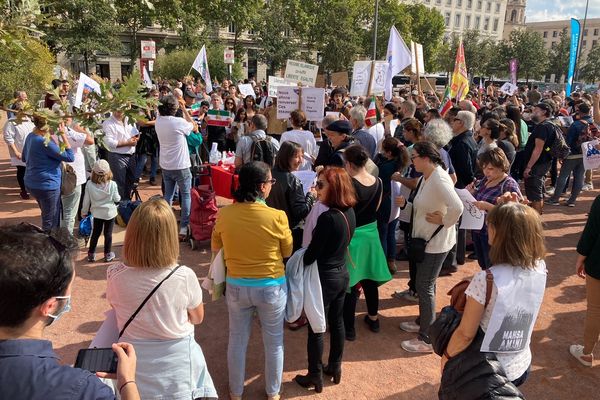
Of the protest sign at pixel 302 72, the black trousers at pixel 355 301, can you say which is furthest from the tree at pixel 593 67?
the black trousers at pixel 355 301

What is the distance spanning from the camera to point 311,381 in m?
3.75

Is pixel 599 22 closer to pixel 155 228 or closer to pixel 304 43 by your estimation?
pixel 304 43

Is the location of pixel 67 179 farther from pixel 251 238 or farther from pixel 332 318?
pixel 332 318

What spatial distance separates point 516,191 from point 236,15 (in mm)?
44020

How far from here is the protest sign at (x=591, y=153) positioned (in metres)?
8.59

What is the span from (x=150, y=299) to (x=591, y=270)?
3556 millimetres

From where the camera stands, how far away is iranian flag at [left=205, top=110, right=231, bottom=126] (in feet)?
31.1

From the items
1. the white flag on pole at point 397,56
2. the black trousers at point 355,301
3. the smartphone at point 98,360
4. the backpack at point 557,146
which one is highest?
the white flag on pole at point 397,56

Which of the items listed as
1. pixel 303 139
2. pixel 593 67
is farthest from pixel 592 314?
pixel 593 67

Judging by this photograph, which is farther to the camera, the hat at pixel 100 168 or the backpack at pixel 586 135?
the backpack at pixel 586 135

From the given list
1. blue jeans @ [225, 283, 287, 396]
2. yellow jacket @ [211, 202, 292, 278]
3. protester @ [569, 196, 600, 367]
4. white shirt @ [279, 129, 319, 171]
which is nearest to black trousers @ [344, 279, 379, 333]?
blue jeans @ [225, 283, 287, 396]

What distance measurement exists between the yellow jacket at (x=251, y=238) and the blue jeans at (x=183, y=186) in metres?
3.65

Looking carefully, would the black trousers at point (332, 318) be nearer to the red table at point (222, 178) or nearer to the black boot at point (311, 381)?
the black boot at point (311, 381)

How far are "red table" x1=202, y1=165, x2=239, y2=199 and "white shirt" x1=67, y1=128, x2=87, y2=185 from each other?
1765mm
